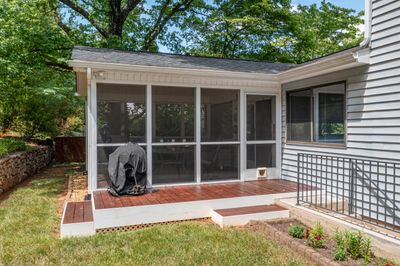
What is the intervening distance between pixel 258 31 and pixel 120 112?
461 inches

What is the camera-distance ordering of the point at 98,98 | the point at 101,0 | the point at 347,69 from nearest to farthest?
the point at 347,69 < the point at 98,98 < the point at 101,0

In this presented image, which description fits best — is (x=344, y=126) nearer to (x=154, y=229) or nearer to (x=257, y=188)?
(x=257, y=188)

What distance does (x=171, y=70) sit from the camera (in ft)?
18.5

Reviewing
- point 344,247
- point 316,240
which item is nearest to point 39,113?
point 316,240

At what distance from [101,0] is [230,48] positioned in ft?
22.8

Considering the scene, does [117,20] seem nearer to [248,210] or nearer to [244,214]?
[248,210]

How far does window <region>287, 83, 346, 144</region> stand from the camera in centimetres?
538

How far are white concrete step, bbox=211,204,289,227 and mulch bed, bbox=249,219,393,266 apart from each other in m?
0.14

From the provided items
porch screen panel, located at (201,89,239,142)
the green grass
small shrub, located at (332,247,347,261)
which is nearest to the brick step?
porch screen panel, located at (201,89,239,142)

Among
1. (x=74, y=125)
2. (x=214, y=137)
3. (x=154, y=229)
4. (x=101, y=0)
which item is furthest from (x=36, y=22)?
(x=154, y=229)

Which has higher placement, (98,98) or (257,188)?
(98,98)

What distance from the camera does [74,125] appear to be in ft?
49.8

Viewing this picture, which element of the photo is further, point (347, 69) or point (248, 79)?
point (248, 79)

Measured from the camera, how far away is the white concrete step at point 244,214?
4660 mm
